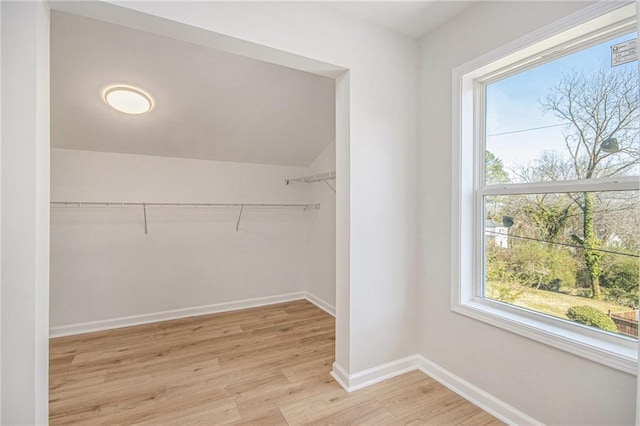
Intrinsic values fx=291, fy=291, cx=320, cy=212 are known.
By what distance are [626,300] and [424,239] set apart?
1061mm

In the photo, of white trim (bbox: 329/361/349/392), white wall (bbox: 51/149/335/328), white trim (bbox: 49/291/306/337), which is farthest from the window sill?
white trim (bbox: 49/291/306/337)

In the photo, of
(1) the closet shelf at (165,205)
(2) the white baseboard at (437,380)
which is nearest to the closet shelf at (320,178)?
(1) the closet shelf at (165,205)

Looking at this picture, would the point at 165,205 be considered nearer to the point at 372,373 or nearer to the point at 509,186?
the point at 372,373

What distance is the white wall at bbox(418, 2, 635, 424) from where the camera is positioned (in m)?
1.35

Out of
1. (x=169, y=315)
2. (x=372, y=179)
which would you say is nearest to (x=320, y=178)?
(x=372, y=179)

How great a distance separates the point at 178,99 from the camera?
2441 mm

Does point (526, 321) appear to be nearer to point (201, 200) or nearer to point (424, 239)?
point (424, 239)

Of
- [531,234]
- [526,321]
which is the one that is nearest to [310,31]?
[531,234]

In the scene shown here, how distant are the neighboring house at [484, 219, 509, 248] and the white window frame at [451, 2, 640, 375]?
0.04 m

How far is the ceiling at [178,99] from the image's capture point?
199cm

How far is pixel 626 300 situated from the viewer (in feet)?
4.44

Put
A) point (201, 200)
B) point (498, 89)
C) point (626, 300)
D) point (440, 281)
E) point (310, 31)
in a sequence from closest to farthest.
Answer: point (626, 300)
point (310, 31)
point (498, 89)
point (440, 281)
point (201, 200)

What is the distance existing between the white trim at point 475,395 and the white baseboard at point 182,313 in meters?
1.34

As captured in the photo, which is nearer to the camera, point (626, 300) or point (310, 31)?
point (626, 300)
